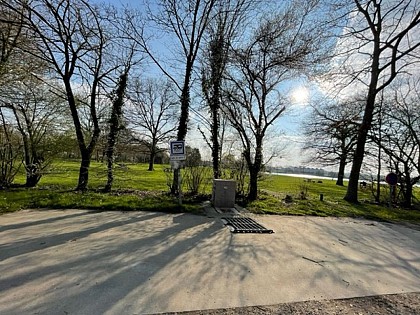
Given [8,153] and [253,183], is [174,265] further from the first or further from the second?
[8,153]

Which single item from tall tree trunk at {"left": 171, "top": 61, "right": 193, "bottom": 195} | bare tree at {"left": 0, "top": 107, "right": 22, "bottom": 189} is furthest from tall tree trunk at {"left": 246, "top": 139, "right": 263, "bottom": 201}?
bare tree at {"left": 0, "top": 107, "right": 22, "bottom": 189}

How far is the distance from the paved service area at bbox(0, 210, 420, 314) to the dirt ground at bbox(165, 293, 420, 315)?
9cm

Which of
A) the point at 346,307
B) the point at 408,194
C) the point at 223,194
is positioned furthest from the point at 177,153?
the point at 408,194

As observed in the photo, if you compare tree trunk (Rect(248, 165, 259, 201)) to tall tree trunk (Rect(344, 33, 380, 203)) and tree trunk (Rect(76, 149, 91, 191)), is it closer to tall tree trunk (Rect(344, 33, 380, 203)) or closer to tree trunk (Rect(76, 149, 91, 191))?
tall tree trunk (Rect(344, 33, 380, 203))

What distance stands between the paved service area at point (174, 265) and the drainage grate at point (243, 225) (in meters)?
0.20

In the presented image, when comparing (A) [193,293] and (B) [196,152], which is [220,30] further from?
(A) [193,293]

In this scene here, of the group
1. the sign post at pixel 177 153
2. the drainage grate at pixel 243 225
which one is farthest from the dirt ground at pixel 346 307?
the sign post at pixel 177 153

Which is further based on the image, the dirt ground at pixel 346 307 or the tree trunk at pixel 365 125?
the tree trunk at pixel 365 125

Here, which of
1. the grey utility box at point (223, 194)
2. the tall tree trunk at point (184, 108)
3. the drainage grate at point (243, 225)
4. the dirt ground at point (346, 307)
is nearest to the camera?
the dirt ground at point (346, 307)

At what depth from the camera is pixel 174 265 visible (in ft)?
10.5

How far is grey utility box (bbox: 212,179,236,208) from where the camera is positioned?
7.40 metres

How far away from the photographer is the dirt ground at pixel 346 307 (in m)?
2.34

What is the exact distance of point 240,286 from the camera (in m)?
2.77

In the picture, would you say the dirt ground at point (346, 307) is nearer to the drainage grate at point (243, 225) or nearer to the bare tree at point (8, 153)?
the drainage grate at point (243, 225)
